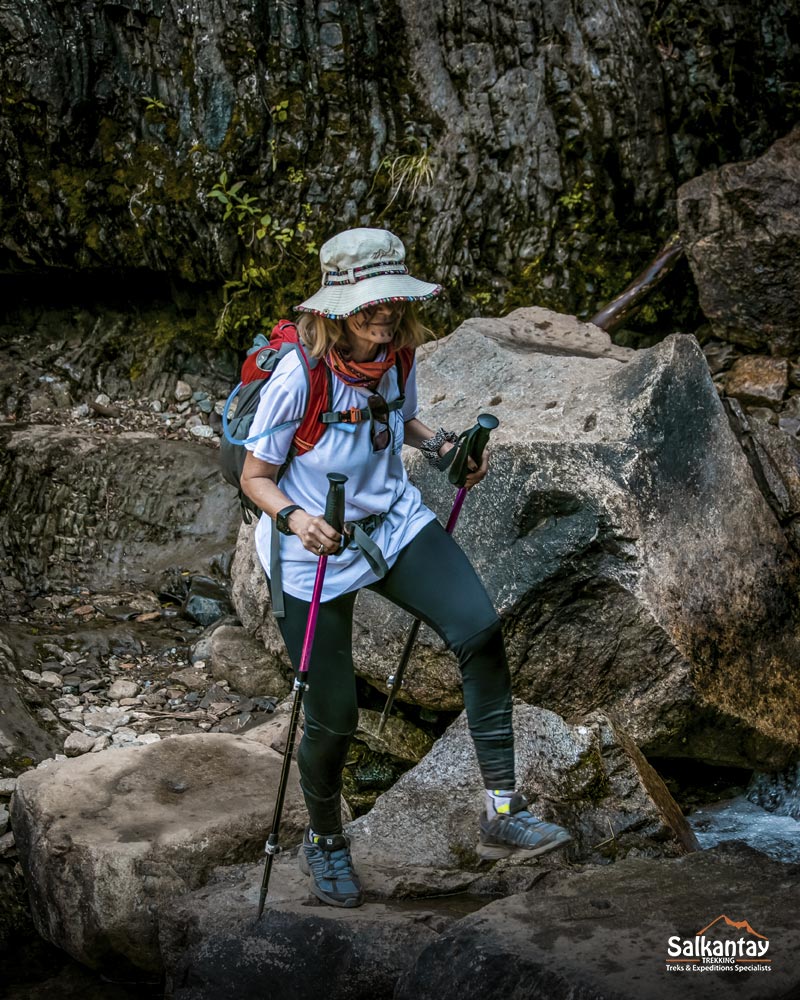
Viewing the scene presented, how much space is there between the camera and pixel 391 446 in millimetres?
4293

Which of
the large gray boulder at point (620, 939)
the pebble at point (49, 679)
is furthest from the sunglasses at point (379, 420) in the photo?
the pebble at point (49, 679)

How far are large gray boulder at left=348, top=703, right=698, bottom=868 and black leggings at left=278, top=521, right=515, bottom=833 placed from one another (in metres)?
0.84

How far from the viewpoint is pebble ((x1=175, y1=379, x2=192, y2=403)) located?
36.2 feet

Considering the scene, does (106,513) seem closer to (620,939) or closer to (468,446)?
(468,446)

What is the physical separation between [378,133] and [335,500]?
7.53 m

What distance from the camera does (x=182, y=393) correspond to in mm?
11039

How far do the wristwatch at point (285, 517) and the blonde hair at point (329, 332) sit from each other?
57 cm

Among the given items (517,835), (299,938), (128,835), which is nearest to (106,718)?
(128,835)

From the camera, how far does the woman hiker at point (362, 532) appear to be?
395cm

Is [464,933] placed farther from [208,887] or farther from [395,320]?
[395,320]

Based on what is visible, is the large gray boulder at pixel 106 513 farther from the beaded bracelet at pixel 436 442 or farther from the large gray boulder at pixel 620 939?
the large gray boulder at pixel 620 939

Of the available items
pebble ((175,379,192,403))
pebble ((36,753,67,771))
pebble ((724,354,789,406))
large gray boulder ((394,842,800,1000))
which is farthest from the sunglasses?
pebble ((175,379,192,403))

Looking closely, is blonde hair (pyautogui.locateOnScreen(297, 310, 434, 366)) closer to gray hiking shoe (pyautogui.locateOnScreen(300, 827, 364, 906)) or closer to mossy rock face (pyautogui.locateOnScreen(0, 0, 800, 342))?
gray hiking shoe (pyautogui.locateOnScreen(300, 827, 364, 906))

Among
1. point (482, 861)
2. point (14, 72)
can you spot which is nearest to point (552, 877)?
point (482, 861)
